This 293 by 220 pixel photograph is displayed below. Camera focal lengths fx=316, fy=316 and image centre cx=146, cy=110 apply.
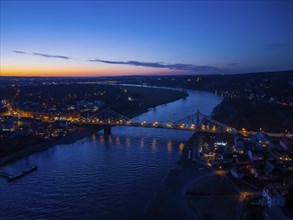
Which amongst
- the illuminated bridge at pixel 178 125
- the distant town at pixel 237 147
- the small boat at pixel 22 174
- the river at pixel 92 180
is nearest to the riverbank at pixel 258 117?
the distant town at pixel 237 147

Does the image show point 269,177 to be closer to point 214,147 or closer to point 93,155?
point 214,147

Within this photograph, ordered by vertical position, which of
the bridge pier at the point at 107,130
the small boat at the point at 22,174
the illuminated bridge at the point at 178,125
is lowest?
the small boat at the point at 22,174

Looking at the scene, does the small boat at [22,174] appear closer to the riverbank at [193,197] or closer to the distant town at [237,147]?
the distant town at [237,147]

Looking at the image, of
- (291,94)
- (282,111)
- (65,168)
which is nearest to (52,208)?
(65,168)

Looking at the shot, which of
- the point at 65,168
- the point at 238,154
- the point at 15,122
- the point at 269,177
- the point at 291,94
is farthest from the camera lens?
the point at 291,94

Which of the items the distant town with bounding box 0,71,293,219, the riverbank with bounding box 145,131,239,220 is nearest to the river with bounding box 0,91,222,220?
the riverbank with bounding box 145,131,239,220

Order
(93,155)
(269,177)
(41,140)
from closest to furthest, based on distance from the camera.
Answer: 1. (269,177)
2. (93,155)
3. (41,140)

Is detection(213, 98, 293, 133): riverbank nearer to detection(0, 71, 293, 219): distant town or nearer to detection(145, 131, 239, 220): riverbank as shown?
detection(0, 71, 293, 219): distant town

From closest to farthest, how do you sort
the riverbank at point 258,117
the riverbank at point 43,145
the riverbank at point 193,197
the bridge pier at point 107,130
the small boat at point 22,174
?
the riverbank at point 193,197 < the small boat at point 22,174 < the riverbank at point 43,145 < the bridge pier at point 107,130 < the riverbank at point 258,117

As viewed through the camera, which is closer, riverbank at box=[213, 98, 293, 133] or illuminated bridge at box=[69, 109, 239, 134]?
illuminated bridge at box=[69, 109, 239, 134]
